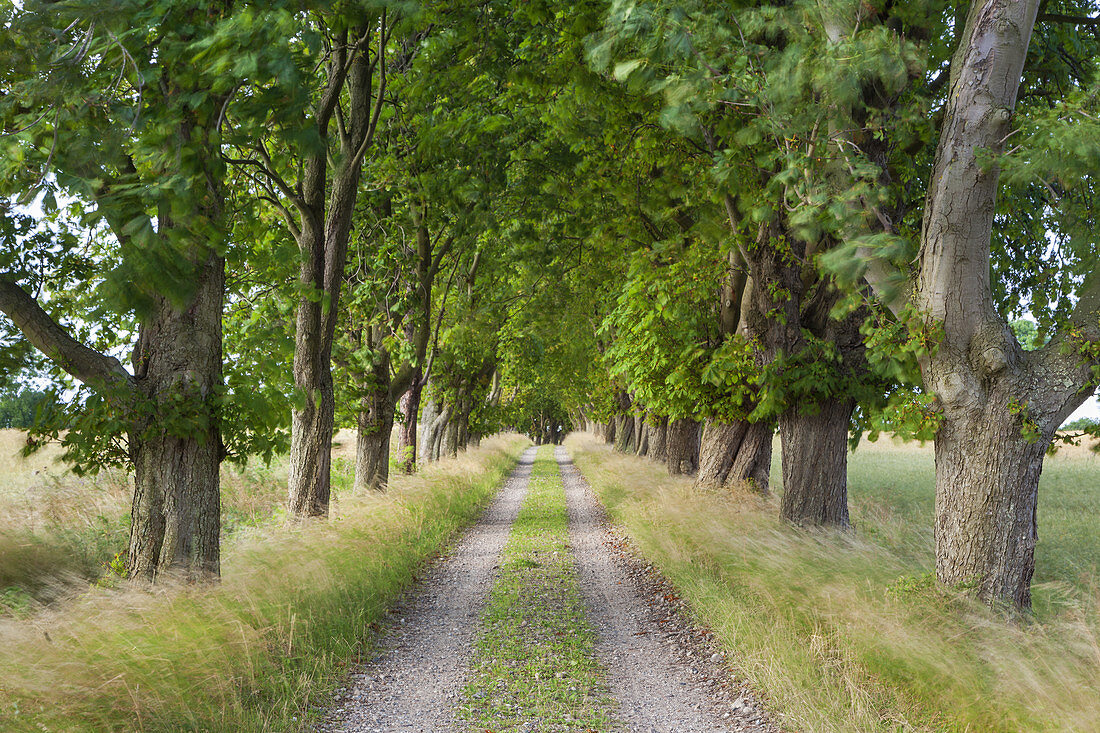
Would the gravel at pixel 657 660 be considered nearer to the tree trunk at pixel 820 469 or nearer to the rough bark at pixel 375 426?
the tree trunk at pixel 820 469

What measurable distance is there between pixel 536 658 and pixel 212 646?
2.77m

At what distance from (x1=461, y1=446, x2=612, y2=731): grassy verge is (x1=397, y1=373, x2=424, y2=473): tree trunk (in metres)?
7.25

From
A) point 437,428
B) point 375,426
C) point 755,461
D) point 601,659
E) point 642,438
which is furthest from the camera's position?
point 642,438

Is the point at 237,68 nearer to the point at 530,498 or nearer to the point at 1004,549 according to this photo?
the point at 1004,549

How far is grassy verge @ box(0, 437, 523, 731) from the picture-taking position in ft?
12.6

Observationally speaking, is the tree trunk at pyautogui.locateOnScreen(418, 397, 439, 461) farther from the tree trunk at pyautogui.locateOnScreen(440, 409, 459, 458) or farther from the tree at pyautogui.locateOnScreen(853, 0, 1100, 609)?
the tree at pyautogui.locateOnScreen(853, 0, 1100, 609)

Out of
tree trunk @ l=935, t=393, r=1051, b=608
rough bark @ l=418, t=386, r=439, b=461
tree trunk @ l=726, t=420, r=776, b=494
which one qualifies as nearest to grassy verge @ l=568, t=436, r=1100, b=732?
tree trunk @ l=935, t=393, r=1051, b=608

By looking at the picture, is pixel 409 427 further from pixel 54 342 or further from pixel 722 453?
pixel 54 342

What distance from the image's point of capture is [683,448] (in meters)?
19.1

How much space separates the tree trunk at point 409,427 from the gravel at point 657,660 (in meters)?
8.06

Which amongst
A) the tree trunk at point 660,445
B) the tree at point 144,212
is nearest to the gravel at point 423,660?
the tree at point 144,212

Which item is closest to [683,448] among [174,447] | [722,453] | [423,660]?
[722,453]

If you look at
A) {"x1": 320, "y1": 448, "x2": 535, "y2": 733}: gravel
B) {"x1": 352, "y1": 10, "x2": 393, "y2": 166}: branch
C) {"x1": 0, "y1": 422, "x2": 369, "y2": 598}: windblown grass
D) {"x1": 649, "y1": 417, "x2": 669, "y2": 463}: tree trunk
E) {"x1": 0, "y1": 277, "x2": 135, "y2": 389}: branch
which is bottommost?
{"x1": 320, "y1": 448, "x2": 535, "y2": 733}: gravel

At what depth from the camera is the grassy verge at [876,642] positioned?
4.16 metres
